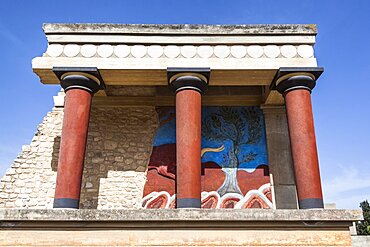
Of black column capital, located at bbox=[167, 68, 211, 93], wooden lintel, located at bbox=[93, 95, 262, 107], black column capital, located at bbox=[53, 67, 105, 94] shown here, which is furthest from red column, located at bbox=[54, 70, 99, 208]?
wooden lintel, located at bbox=[93, 95, 262, 107]

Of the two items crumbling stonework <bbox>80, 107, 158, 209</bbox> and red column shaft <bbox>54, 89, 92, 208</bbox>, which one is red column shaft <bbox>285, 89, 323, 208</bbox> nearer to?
crumbling stonework <bbox>80, 107, 158, 209</bbox>

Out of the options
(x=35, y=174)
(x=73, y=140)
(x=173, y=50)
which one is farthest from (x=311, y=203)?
(x=35, y=174)

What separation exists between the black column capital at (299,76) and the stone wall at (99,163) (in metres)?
3.78

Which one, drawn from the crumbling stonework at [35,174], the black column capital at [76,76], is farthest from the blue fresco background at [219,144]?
the crumbling stonework at [35,174]

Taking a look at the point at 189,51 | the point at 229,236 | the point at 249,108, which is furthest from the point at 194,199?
the point at 249,108

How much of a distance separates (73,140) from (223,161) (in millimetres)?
4071

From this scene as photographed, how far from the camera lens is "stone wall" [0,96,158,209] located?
9.11 metres

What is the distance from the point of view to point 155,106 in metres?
10.0

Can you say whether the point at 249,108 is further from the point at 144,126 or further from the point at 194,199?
the point at 194,199

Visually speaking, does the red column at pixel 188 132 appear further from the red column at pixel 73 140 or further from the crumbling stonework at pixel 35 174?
the crumbling stonework at pixel 35 174

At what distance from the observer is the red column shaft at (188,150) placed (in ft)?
22.4

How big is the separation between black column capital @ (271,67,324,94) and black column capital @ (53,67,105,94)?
4175mm

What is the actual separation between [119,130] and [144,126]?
2.28ft

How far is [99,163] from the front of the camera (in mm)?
9492
